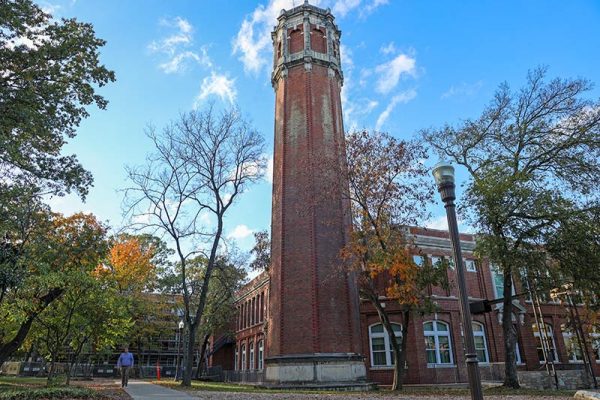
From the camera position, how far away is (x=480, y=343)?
2583 cm

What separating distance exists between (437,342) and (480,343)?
296cm

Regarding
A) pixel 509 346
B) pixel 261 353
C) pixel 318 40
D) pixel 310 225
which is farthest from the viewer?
pixel 261 353

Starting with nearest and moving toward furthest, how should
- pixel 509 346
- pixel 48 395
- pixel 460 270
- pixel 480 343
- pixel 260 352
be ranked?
1. pixel 460 270
2. pixel 48 395
3. pixel 509 346
4. pixel 480 343
5. pixel 260 352

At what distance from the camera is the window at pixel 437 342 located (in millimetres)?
24484

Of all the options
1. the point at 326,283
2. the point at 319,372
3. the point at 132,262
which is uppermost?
the point at 132,262

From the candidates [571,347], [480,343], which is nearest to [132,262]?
[480,343]

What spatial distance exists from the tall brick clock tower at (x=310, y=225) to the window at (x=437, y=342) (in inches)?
236

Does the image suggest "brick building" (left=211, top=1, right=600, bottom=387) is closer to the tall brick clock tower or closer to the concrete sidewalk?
the tall brick clock tower

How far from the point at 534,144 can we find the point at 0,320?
23.1 metres

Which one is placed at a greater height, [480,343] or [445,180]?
[445,180]

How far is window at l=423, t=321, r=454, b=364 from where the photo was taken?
24.5m

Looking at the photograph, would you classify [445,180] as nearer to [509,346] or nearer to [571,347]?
[509,346]

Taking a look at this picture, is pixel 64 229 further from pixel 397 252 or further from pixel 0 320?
pixel 397 252

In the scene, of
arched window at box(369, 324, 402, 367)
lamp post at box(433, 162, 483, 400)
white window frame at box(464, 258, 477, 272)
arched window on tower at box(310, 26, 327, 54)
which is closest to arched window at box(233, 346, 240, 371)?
arched window at box(369, 324, 402, 367)
